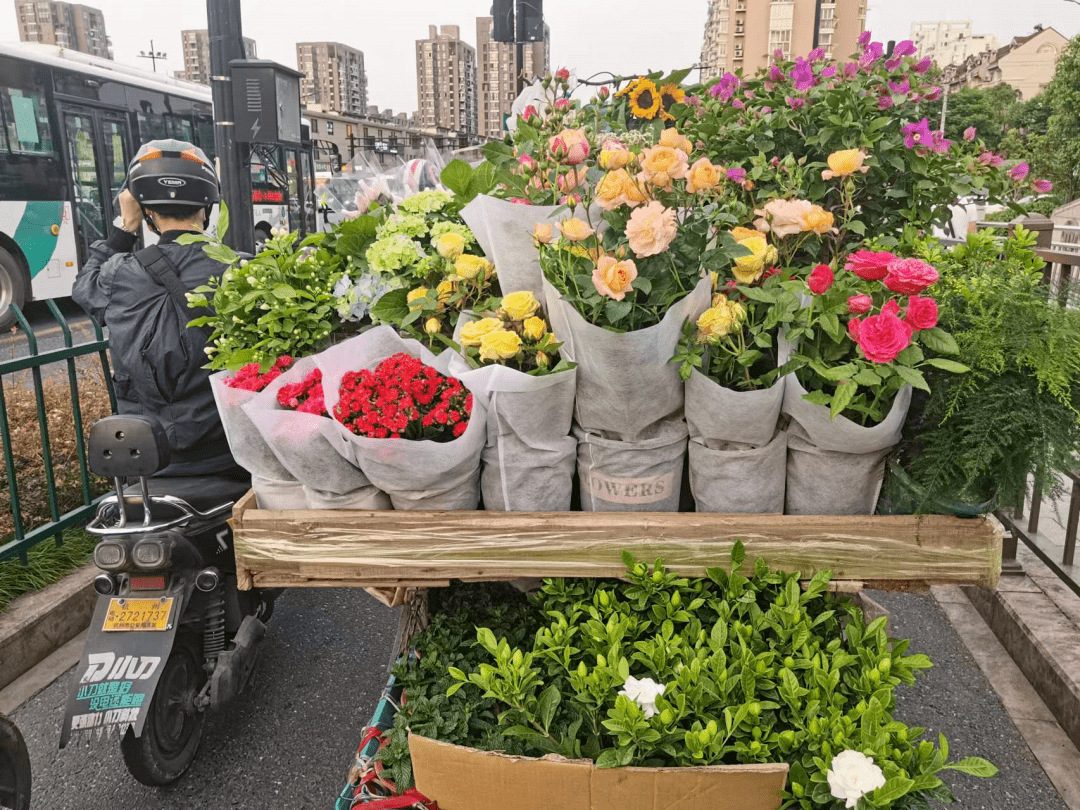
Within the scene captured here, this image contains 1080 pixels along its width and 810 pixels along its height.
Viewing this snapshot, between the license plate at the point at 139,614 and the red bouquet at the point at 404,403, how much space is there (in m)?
1.15

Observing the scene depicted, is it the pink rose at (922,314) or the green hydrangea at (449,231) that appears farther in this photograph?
the green hydrangea at (449,231)

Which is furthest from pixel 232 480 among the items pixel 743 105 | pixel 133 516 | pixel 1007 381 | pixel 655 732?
pixel 1007 381

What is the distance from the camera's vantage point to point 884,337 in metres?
1.46

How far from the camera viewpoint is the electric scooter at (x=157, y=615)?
2238 millimetres

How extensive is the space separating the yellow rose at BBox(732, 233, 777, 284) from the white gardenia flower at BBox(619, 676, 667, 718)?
33.0 inches

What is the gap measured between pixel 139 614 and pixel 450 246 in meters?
1.49

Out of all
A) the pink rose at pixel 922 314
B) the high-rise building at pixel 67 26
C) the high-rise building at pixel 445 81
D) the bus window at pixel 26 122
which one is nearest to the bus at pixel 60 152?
the bus window at pixel 26 122

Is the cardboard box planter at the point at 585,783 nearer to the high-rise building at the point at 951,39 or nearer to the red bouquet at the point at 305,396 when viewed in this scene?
the red bouquet at the point at 305,396

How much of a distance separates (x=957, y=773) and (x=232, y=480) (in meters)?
2.70

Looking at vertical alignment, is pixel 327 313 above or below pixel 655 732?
above

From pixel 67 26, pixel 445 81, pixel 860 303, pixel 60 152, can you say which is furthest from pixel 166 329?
pixel 67 26

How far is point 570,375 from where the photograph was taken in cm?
166

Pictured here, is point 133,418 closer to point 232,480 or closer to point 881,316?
point 232,480

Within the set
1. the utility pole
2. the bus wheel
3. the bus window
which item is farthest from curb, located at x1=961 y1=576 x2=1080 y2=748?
the bus window
